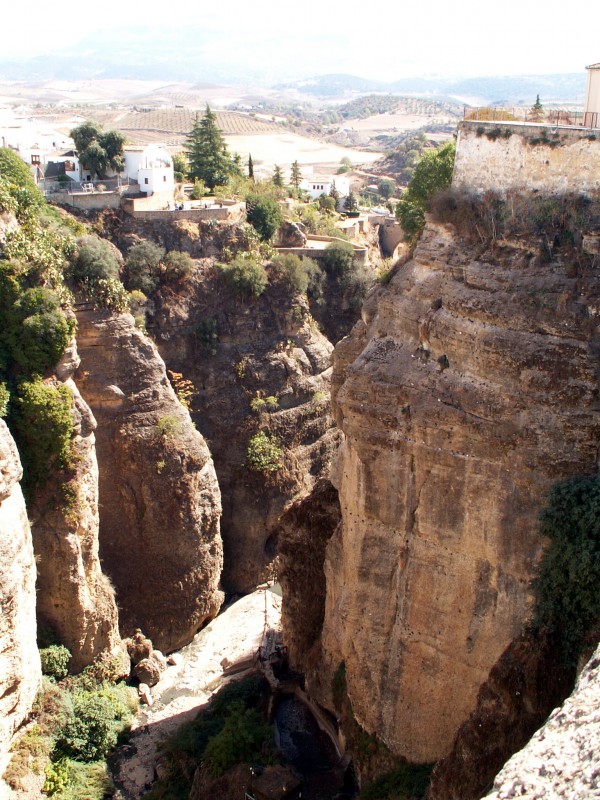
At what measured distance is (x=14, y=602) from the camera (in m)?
19.5

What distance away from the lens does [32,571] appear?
20.9 meters

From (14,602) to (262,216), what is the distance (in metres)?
21.8

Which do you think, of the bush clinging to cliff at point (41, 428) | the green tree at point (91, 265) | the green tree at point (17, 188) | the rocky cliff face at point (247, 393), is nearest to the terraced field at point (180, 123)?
the rocky cliff face at point (247, 393)

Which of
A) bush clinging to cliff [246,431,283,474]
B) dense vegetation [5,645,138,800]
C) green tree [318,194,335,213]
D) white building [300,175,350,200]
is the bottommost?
dense vegetation [5,645,138,800]

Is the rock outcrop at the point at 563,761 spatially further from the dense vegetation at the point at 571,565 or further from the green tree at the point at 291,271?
the green tree at the point at 291,271

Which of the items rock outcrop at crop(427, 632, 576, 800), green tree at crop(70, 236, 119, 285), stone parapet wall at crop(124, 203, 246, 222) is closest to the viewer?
rock outcrop at crop(427, 632, 576, 800)

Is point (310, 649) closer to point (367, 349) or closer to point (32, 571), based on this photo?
point (32, 571)

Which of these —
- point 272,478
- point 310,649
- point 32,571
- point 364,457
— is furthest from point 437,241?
point 272,478

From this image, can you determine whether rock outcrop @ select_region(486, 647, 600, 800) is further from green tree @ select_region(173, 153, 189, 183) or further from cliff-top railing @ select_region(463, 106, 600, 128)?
green tree @ select_region(173, 153, 189, 183)

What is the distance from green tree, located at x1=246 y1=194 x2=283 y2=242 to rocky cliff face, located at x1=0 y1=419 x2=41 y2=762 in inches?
764

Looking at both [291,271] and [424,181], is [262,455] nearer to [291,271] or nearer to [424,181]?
[291,271]

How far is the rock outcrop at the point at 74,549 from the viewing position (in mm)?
23062


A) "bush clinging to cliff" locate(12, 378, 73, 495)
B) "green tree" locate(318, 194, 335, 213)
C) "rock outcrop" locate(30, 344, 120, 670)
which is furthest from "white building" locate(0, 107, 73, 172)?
"rock outcrop" locate(30, 344, 120, 670)

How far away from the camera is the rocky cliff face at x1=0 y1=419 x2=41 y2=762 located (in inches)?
757
